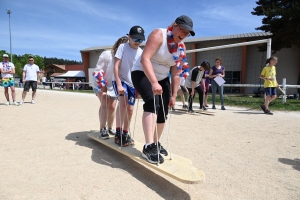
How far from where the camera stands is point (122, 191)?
2.16 meters

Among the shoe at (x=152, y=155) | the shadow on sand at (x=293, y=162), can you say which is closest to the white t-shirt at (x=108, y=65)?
the shoe at (x=152, y=155)

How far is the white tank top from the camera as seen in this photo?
252 centimetres

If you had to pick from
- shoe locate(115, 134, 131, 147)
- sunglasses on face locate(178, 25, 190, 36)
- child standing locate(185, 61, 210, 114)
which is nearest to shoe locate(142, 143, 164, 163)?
shoe locate(115, 134, 131, 147)

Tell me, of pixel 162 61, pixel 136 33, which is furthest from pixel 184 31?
pixel 136 33

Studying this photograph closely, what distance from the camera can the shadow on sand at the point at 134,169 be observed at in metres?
2.18

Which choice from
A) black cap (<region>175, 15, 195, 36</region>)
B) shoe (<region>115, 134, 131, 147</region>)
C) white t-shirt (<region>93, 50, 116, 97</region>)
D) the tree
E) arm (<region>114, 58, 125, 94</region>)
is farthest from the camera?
the tree

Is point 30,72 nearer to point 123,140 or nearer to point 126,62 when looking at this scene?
point 126,62

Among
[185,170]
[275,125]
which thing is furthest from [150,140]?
[275,125]

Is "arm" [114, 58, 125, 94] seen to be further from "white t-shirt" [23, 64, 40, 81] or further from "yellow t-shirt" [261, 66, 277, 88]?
"white t-shirt" [23, 64, 40, 81]

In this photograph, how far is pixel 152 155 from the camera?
2473 mm

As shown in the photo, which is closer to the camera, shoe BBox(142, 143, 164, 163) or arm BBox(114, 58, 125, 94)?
shoe BBox(142, 143, 164, 163)

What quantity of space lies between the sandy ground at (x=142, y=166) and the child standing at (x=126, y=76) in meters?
0.36

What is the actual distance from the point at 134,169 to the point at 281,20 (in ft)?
64.3

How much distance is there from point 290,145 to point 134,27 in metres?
3.16
